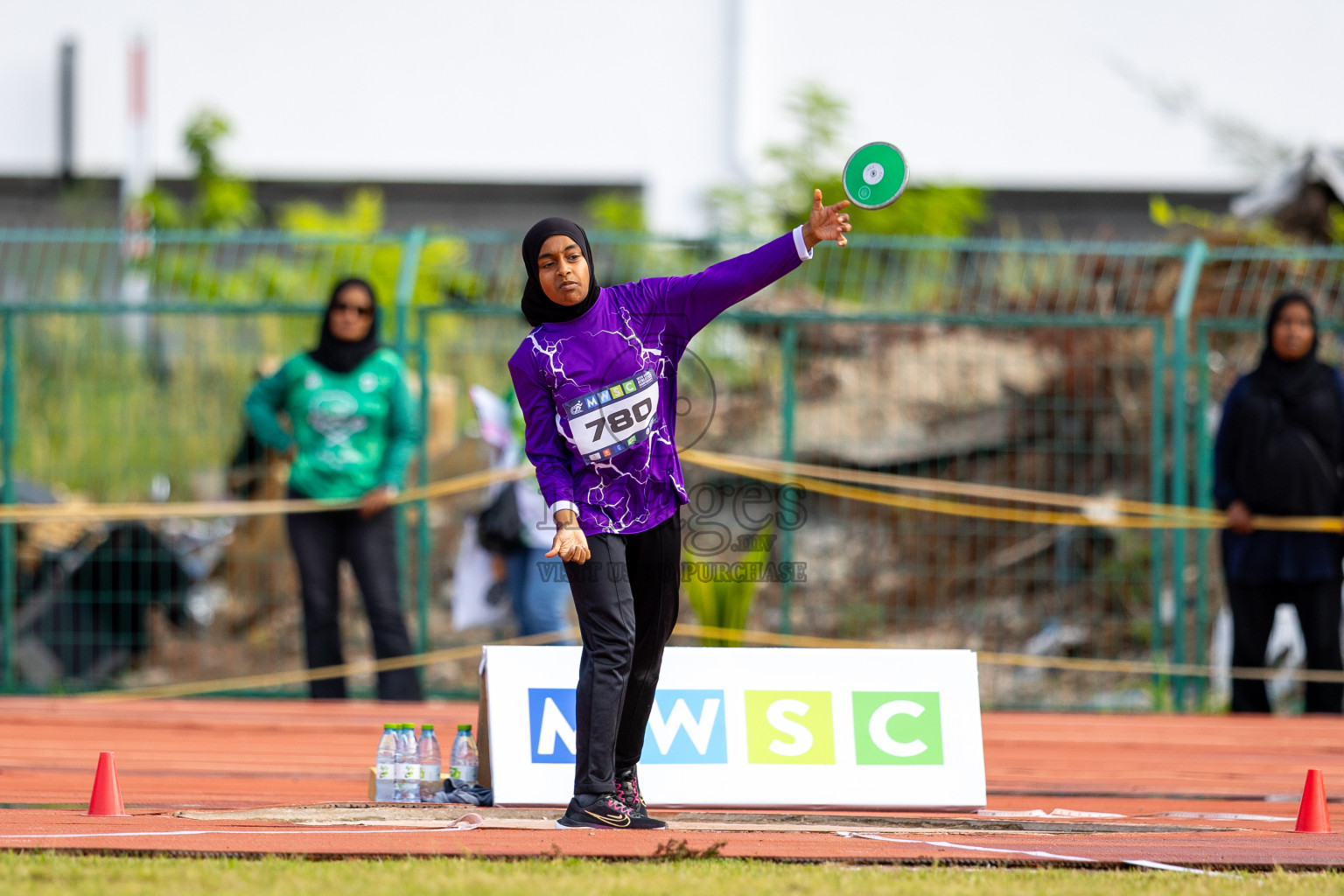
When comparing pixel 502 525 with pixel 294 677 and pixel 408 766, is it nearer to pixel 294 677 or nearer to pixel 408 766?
pixel 294 677

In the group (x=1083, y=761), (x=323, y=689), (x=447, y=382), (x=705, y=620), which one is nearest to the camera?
(x=1083, y=761)

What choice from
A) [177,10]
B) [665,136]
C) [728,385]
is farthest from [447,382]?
[177,10]

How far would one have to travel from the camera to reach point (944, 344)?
10508 millimetres

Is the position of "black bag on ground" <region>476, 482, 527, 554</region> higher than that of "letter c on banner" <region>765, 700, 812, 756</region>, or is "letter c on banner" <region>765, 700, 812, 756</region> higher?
"black bag on ground" <region>476, 482, 527, 554</region>

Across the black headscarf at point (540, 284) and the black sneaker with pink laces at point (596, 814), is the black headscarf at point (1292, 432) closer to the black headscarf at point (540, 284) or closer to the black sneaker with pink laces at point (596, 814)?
the black headscarf at point (540, 284)

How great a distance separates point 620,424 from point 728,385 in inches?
250

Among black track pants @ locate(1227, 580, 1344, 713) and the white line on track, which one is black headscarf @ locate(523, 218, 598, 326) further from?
black track pants @ locate(1227, 580, 1344, 713)

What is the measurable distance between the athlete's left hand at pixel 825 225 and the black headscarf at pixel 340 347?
3.78m

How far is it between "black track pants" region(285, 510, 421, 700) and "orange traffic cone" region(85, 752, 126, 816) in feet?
10.5

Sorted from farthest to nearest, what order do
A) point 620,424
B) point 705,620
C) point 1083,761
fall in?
1. point 705,620
2. point 1083,761
3. point 620,424

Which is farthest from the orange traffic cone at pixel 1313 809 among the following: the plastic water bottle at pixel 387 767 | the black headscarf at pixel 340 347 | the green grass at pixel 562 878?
the black headscarf at pixel 340 347

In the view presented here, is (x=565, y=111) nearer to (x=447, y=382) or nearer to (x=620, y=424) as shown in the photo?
(x=447, y=382)

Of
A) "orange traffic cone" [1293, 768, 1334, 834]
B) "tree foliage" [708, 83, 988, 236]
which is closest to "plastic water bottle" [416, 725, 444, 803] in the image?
"orange traffic cone" [1293, 768, 1334, 834]

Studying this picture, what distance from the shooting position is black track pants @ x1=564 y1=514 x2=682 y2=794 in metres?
4.21
